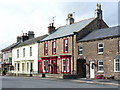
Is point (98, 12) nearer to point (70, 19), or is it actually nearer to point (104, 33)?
point (104, 33)

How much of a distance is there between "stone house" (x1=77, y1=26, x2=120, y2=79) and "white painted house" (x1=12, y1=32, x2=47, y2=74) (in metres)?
12.9

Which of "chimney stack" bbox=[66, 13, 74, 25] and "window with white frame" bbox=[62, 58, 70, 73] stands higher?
"chimney stack" bbox=[66, 13, 74, 25]

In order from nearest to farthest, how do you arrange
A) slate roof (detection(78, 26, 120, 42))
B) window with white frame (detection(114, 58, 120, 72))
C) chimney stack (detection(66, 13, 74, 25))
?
window with white frame (detection(114, 58, 120, 72))
slate roof (detection(78, 26, 120, 42))
chimney stack (detection(66, 13, 74, 25))

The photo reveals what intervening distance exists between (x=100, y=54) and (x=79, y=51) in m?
4.47

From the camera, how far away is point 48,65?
41000 mm

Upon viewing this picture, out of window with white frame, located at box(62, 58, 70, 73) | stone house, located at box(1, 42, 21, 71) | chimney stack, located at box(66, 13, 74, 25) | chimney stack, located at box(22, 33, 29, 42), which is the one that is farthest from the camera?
stone house, located at box(1, 42, 21, 71)

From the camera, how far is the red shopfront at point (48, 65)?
3982cm

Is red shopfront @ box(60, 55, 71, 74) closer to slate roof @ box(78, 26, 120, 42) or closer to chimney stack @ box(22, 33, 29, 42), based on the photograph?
slate roof @ box(78, 26, 120, 42)

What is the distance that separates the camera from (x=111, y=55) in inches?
1169

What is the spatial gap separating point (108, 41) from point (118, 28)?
3142 mm

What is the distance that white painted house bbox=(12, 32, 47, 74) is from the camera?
4605 centimetres

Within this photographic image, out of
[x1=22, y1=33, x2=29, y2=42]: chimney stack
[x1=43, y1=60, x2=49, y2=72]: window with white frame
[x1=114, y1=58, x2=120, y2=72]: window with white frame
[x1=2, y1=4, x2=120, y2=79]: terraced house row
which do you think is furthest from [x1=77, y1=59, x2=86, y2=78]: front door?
[x1=22, y1=33, x2=29, y2=42]: chimney stack

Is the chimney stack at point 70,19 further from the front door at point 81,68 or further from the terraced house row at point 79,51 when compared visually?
the front door at point 81,68

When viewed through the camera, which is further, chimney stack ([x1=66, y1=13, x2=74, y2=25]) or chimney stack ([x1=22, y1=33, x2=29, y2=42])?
chimney stack ([x1=22, y1=33, x2=29, y2=42])
